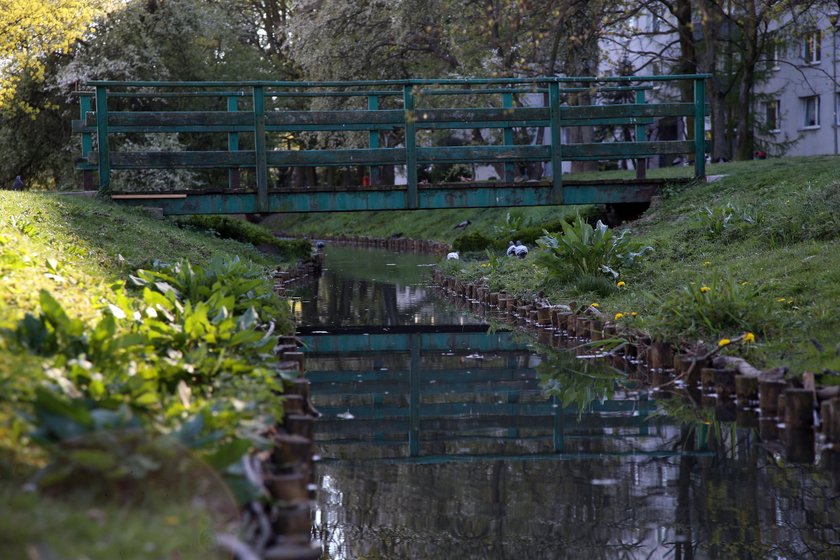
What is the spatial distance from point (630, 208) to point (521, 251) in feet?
9.60

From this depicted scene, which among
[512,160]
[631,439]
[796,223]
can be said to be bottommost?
[631,439]

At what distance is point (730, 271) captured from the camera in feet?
39.3

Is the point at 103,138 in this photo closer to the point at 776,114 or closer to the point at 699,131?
the point at 699,131

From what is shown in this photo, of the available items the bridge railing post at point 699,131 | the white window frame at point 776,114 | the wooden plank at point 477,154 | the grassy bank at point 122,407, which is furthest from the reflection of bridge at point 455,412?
the white window frame at point 776,114

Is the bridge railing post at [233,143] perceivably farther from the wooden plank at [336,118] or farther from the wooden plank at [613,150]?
the wooden plank at [613,150]

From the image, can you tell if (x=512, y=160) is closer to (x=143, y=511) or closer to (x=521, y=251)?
(x=521, y=251)

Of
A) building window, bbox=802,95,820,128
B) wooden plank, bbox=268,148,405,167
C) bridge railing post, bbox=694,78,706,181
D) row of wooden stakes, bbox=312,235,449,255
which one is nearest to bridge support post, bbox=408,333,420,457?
wooden plank, bbox=268,148,405,167

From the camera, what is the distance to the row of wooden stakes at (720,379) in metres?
7.37

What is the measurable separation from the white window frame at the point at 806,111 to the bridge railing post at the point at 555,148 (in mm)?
29428

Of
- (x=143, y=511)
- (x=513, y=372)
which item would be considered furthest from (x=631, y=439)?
(x=143, y=511)

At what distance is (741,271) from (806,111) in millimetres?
38228

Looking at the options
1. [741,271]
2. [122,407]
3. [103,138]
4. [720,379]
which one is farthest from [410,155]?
[122,407]

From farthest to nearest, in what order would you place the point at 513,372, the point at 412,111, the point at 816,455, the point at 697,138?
the point at 697,138 < the point at 412,111 < the point at 513,372 < the point at 816,455

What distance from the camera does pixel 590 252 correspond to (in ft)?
45.4
